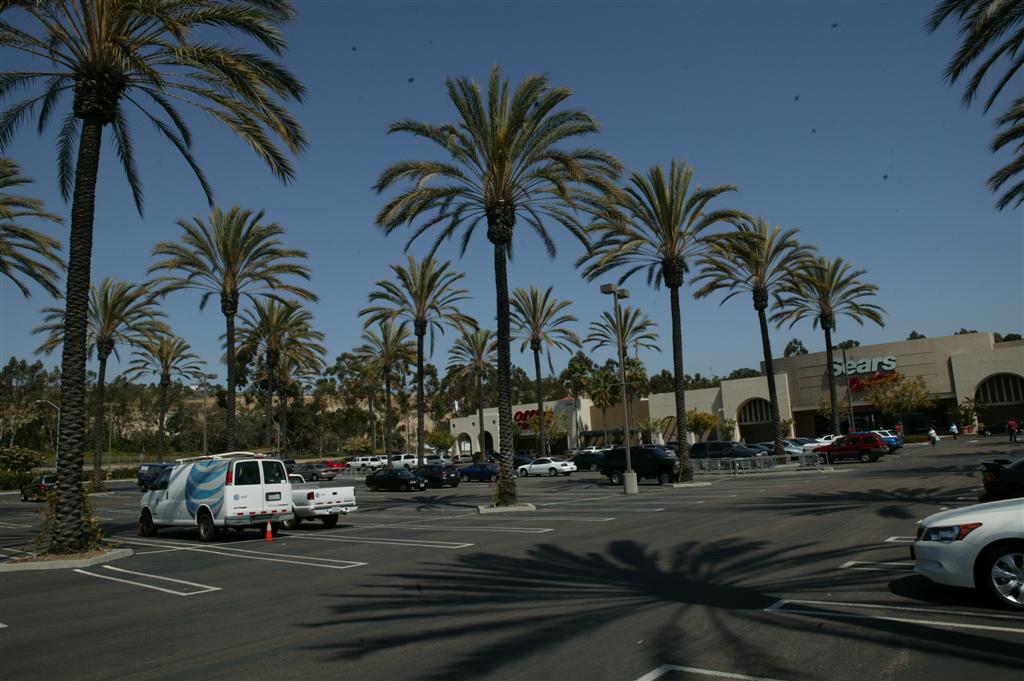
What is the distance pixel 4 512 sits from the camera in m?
32.8

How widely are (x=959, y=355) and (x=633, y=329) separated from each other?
27.1m

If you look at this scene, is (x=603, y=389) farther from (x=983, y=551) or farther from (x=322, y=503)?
(x=983, y=551)

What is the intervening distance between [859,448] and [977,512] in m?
36.6

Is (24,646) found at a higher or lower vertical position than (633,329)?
lower

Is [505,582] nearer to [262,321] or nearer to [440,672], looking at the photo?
[440,672]

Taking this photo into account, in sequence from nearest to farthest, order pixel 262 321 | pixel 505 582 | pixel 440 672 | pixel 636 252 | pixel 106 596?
pixel 440 672
pixel 505 582
pixel 106 596
pixel 636 252
pixel 262 321

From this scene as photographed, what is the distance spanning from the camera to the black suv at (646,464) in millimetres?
33438

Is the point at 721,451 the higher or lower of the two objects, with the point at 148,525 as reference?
higher

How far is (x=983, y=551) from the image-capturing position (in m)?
7.10

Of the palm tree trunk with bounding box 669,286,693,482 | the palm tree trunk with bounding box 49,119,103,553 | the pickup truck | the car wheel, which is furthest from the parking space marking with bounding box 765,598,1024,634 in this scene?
the palm tree trunk with bounding box 669,286,693,482

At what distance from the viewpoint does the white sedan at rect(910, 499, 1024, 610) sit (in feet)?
22.8

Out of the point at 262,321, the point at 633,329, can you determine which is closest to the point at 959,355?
the point at 633,329

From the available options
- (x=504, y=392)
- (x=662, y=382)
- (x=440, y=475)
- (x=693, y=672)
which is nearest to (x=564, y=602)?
(x=693, y=672)

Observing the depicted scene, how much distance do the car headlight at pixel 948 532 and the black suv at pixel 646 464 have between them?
25937mm
